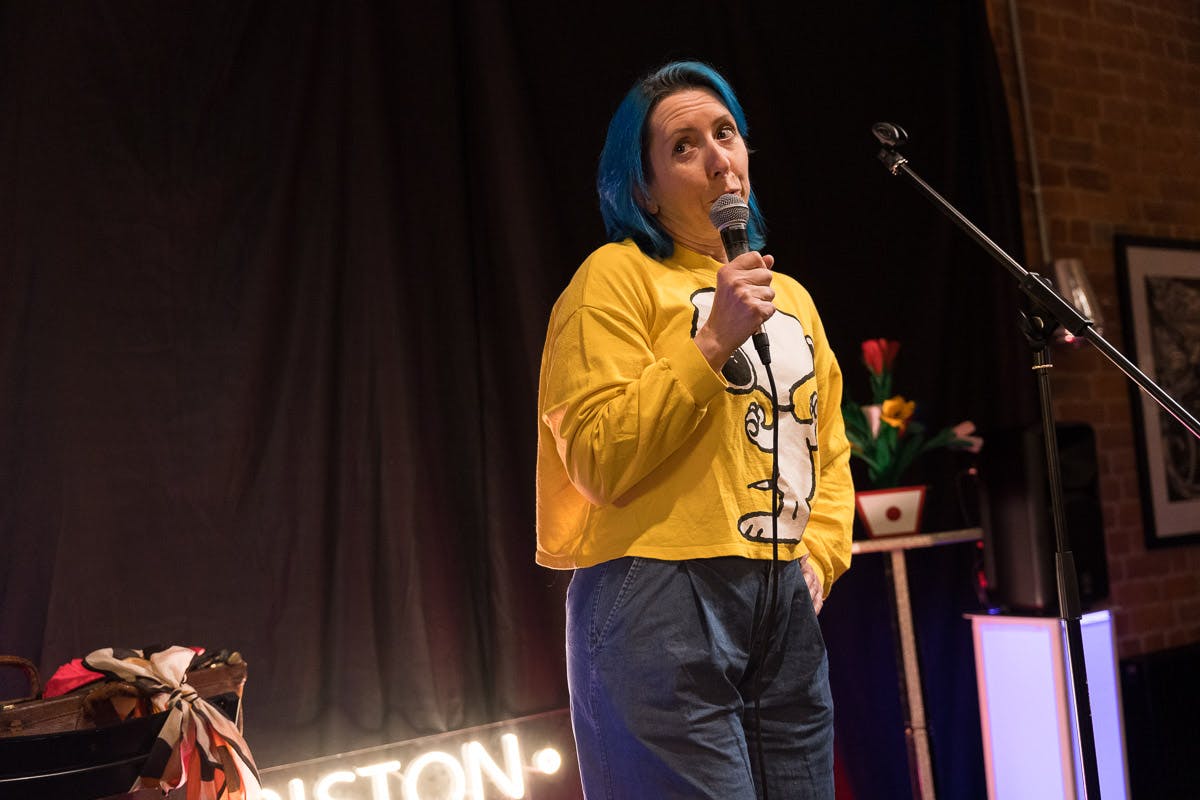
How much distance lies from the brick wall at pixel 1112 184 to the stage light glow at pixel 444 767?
8.23ft

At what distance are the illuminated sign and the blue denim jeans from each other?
4.30ft

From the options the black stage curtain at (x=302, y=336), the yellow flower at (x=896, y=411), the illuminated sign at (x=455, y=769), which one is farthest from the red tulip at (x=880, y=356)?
the illuminated sign at (x=455, y=769)

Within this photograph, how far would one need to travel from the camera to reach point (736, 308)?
47.3 inches

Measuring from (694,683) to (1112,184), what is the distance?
11.7 ft

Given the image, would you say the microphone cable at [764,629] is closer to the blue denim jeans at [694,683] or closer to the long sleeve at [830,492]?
the blue denim jeans at [694,683]

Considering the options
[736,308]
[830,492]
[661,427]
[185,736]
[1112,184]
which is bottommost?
[185,736]

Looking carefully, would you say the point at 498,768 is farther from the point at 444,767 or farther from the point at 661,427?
the point at 661,427

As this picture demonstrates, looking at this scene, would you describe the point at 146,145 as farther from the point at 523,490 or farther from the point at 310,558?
the point at 523,490

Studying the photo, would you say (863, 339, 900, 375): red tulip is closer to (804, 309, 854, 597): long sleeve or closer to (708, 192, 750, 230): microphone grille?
(804, 309, 854, 597): long sleeve

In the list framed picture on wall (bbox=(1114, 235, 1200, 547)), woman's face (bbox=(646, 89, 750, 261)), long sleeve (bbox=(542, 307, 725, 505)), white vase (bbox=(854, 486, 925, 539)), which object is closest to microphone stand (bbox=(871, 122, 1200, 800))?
woman's face (bbox=(646, 89, 750, 261))

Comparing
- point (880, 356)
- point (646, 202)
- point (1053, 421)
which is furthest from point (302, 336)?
point (1053, 421)

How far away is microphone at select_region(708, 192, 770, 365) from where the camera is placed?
51.3 inches

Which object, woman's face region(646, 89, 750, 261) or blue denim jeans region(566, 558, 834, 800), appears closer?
blue denim jeans region(566, 558, 834, 800)

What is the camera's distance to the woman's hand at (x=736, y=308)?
1.20 meters
